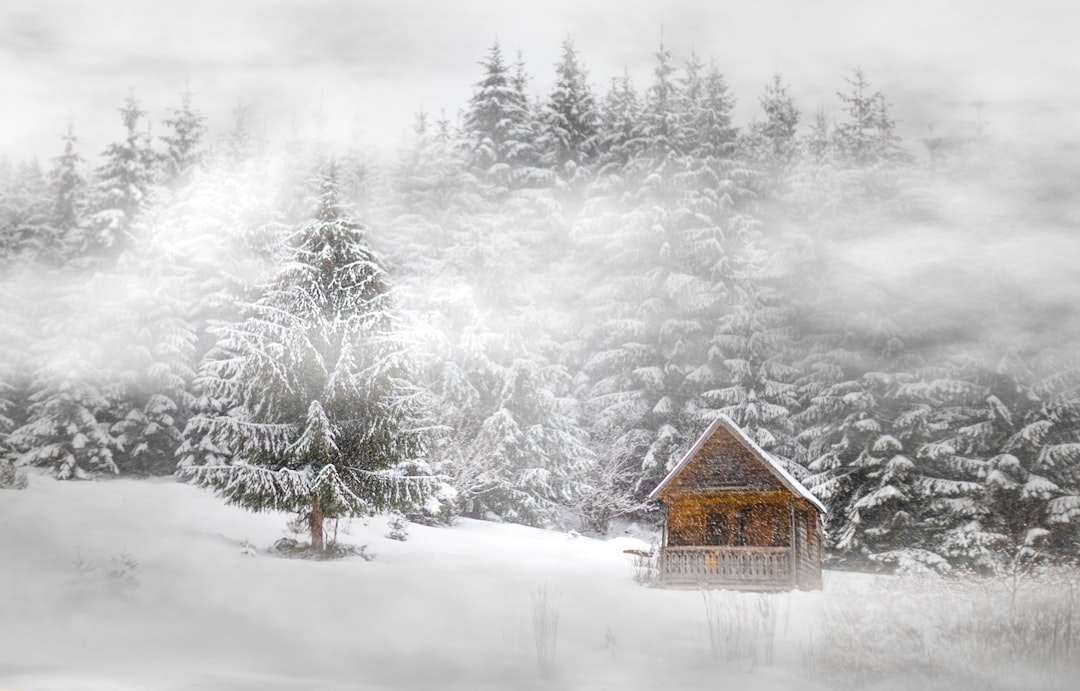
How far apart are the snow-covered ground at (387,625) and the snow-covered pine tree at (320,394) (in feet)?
4.19

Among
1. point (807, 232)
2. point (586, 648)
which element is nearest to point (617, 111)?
point (807, 232)

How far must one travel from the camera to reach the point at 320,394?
60.9 feet

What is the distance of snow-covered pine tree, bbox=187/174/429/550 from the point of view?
1756 cm

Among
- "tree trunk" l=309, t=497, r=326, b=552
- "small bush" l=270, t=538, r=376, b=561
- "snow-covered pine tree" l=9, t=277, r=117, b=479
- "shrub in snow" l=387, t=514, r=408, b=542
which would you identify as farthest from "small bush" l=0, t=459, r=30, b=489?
"snow-covered pine tree" l=9, t=277, r=117, b=479

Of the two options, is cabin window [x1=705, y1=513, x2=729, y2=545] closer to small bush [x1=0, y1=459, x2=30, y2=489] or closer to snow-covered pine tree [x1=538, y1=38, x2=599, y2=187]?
small bush [x1=0, y1=459, x2=30, y2=489]

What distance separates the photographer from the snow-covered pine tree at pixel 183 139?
1201 inches

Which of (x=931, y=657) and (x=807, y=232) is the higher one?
(x=807, y=232)

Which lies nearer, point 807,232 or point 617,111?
point 807,232

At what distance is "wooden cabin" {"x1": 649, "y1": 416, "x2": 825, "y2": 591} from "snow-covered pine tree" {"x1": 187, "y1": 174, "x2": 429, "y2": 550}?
5556 mm

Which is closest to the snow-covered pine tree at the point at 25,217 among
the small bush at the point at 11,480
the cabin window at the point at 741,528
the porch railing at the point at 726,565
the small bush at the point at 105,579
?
the small bush at the point at 11,480

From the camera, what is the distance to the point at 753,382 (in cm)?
2834

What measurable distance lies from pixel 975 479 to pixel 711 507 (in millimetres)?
8915

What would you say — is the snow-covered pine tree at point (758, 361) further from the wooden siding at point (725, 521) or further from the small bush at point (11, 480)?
the small bush at point (11, 480)

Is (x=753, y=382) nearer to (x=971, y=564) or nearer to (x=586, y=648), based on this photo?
(x=971, y=564)
